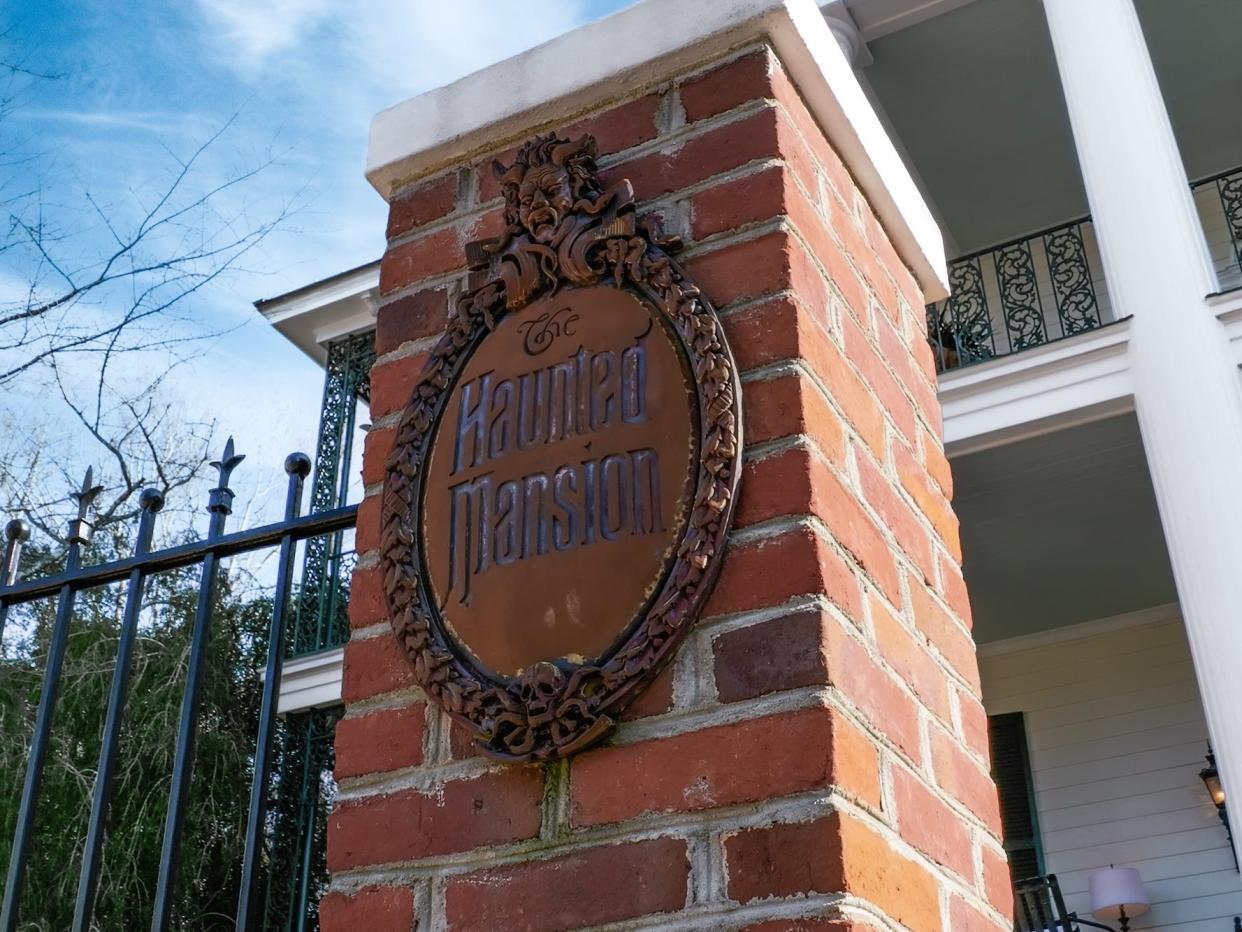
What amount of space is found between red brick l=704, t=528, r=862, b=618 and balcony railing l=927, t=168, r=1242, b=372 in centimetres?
663

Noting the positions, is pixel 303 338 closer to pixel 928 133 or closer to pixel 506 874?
pixel 928 133

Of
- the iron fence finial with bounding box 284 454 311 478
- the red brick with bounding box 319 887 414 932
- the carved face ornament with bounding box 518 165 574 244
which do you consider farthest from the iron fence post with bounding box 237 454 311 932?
the carved face ornament with bounding box 518 165 574 244

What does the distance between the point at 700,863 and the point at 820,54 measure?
94 centimetres

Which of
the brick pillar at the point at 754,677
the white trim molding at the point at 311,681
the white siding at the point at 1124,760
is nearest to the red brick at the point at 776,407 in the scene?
the brick pillar at the point at 754,677

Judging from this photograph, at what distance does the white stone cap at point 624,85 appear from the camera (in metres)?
1.51

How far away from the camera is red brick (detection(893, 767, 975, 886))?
1247mm

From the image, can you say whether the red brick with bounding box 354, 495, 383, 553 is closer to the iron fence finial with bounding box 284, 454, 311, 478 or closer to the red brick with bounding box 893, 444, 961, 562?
the iron fence finial with bounding box 284, 454, 311, 478

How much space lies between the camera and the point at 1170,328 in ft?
21.7

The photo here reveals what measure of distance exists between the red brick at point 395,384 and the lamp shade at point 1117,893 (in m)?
7.38

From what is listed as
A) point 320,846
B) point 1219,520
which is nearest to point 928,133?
point 1219,520

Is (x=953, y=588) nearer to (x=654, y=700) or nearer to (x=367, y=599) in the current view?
(x=654, y=700)

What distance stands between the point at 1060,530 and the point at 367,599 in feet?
24.2

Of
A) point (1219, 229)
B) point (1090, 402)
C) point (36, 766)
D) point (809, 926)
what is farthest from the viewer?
point (1219, 229)

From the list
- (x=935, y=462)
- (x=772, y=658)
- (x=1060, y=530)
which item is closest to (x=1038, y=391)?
(x=1060, y=530)
